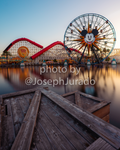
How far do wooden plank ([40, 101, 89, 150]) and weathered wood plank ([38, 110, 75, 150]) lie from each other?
0.16ft

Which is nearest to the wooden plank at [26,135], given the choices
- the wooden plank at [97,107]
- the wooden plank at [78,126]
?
the wooden plank at [78,126]

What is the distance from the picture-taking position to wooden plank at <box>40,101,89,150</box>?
4.09 feet

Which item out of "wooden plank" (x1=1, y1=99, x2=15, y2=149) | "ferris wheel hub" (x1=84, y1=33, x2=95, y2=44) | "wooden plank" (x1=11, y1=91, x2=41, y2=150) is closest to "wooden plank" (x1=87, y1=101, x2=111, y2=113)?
"wooden plank" (x1=11, y1=91, x2=41, y2=150)

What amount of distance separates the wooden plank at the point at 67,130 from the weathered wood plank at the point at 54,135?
0.16ft

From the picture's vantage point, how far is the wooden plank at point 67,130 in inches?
49.0

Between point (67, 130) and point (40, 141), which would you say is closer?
point (40, 141)

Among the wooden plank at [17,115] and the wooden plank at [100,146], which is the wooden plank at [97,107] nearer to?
the wooden plank at [100,146]

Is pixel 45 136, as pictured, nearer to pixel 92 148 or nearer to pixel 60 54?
pixel 92 148

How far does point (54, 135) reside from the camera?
56.0 inches

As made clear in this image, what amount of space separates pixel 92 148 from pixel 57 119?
2.64ft

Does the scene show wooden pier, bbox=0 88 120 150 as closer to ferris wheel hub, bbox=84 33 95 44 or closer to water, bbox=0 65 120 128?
water, bbox=0 65 120 128

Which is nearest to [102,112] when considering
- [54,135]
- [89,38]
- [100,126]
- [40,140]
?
[100,126]

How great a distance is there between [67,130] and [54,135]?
0.20 m

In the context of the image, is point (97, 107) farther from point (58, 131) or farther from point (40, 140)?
point (40, 140)
